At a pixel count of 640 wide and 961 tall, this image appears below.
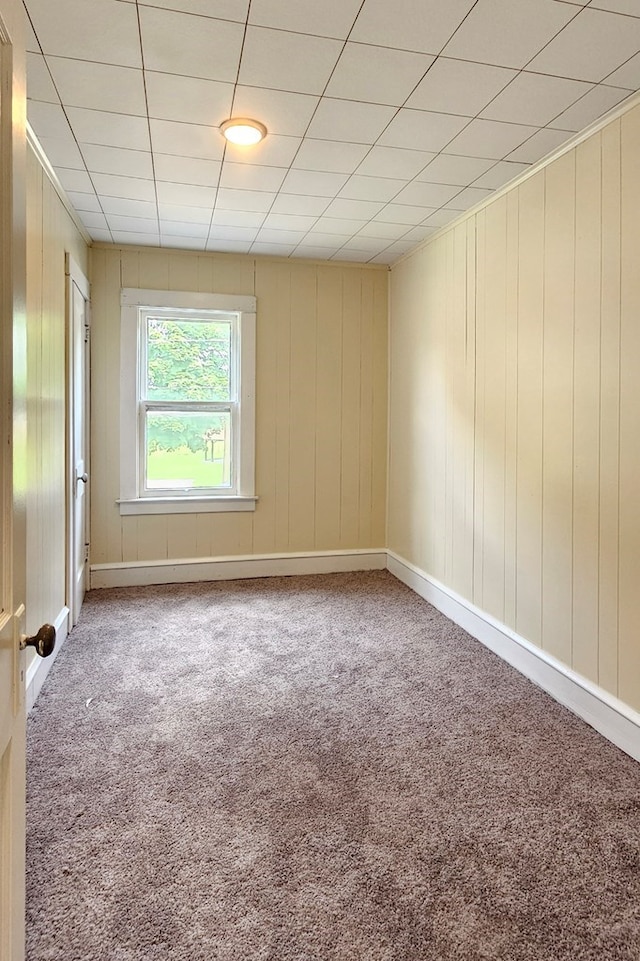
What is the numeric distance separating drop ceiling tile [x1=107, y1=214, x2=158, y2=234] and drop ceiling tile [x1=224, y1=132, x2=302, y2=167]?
1.09 meters

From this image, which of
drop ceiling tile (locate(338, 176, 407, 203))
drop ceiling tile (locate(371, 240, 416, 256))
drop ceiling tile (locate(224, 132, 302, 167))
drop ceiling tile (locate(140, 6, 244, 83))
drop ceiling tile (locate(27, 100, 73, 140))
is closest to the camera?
drop ceiling tile (locate(140, 6, 244, 83))

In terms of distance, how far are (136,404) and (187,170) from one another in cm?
185

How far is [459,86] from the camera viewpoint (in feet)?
6.75

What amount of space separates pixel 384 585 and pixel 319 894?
2874 mm

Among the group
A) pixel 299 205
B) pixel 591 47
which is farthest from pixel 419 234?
pixel 591 47

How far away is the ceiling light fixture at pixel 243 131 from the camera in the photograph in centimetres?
232

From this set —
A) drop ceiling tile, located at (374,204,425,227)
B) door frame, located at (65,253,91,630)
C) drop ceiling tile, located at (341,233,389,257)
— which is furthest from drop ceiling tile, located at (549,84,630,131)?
door frame, located at (65,253,91,630)

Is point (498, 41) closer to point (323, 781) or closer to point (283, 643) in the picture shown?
point (323, 781)

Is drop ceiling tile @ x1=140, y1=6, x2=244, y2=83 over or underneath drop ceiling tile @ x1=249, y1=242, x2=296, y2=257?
underneath

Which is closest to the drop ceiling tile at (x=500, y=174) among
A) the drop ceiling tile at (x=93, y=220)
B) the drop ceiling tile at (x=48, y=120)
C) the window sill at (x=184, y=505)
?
the drop ceiling tile at (x=48, y=120)

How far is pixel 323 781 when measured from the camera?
6.49ft

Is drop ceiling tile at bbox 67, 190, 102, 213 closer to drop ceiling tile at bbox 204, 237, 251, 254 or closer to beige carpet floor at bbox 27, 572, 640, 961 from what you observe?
drop ceiling tile at bbox 204, 237, 251, 254

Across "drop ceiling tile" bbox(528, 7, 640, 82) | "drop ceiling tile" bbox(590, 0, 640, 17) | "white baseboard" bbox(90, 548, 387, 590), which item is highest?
"drop ceiling tile" bbox(528, 7, 640, 82)

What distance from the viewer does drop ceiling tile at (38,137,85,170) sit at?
8.29 ft
